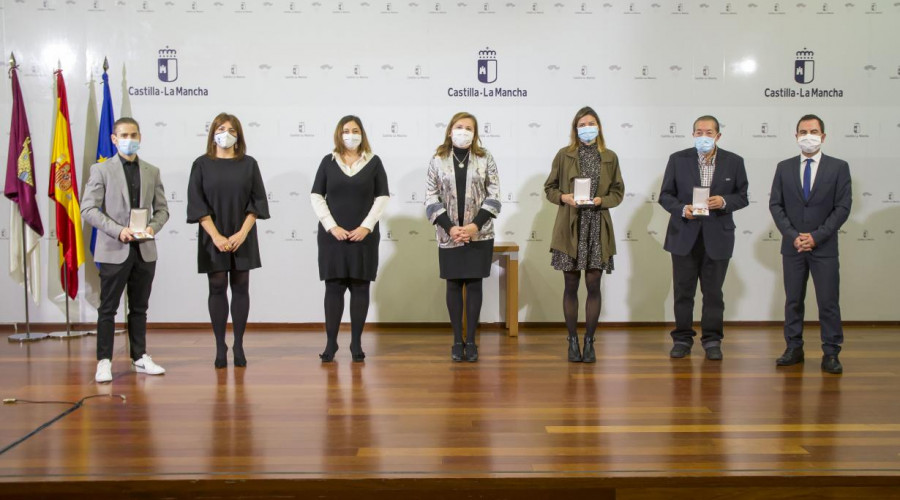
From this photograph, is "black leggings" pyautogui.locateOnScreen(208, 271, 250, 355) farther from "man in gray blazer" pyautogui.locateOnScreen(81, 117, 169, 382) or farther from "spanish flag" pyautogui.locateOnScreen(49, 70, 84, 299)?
"spanish flag" pyautogui.locateOnScreen(49, 70, 84, 299)

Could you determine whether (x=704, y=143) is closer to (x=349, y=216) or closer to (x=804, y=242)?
(x=804, y=242)

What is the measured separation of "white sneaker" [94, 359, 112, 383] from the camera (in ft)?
14.8

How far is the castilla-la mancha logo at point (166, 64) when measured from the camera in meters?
6.27

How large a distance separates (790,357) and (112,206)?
415cm

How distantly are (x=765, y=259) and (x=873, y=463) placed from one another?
3.62 m

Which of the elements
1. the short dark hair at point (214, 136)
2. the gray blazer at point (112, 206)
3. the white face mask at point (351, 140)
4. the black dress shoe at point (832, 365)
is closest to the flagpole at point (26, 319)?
the gray blazer at point (112, 206)

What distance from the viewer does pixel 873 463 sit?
3086mm

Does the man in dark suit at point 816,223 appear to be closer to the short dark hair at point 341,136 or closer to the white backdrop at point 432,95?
the white backdrop at point 432,95

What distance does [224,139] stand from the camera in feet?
15.5

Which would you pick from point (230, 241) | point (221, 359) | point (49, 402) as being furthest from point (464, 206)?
point (49, 402)

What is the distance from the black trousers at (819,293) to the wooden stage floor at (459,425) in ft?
0.72

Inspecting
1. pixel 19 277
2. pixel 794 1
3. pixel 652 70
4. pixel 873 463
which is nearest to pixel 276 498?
pixel 873 463

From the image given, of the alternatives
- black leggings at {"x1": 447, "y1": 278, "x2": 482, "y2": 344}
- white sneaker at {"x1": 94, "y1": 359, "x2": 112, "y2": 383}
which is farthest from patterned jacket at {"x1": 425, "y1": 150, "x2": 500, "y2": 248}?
white sneaker at {"x1": 94, "y1": 359, "x2": 112, "y2": 383}

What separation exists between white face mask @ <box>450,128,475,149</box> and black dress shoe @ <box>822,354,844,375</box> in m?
2.50
